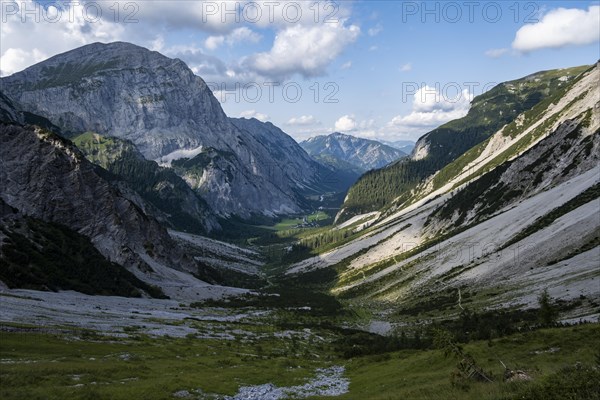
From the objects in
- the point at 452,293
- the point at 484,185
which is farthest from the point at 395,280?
the point at 484,185

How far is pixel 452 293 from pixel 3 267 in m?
88.6

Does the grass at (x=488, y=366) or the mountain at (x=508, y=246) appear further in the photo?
the mountain at (x=508, y=246)

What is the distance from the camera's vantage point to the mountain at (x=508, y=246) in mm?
75000

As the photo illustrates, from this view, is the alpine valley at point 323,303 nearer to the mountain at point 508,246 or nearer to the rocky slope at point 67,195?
the rocky slope at point 67,195

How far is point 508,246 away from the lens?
4112 inches

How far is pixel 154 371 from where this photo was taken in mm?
33000

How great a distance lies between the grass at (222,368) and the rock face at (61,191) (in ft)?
282

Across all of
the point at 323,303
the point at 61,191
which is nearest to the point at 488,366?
the point at 323,303

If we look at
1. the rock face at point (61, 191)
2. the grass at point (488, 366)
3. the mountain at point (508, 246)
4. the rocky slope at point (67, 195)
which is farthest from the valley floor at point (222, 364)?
the rock face at point (61, 191)

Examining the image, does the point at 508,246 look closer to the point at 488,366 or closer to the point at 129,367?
the point at 488,366

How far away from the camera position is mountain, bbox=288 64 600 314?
2953 inches

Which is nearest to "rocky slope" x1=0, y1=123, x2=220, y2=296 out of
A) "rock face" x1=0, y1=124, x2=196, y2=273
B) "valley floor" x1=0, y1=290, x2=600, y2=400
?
"rock face" x1=0, y1=124, x2=196, y2=273

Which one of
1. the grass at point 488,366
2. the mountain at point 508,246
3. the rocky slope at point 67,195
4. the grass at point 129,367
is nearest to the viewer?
the grass at point 488,366

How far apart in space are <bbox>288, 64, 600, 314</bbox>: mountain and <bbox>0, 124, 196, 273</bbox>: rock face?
7586 centimetres
